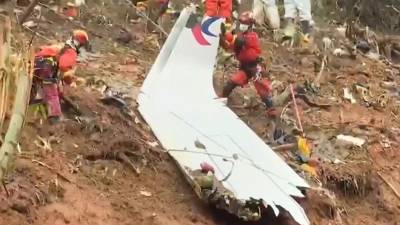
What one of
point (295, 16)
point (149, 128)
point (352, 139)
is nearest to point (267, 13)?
point (295, 16)

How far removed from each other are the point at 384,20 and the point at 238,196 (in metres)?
7.86

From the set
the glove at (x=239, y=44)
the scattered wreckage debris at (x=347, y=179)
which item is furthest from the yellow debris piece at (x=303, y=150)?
the glove at (x=239, y=44)

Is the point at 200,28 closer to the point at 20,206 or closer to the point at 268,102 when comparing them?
the point at 268,102

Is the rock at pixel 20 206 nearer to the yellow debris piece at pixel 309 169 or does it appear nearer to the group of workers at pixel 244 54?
the yellow debris piece at pixel 309 169

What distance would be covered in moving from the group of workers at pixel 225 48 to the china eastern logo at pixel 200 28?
17cm

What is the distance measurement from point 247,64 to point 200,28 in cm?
51

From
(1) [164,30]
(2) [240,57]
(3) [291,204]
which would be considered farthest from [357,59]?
(3) [291,204]

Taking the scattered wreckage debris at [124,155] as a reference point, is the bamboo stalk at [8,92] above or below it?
above

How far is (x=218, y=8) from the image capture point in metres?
7.27

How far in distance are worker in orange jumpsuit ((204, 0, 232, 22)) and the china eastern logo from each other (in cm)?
31

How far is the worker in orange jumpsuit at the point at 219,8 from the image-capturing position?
7.20 meters

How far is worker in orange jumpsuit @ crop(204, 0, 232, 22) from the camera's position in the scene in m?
7.20

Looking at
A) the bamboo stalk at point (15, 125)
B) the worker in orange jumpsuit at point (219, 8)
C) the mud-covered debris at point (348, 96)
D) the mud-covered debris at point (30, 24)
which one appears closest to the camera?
the bamboo stalk at point (15, 125)

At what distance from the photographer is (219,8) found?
23.9 ft
